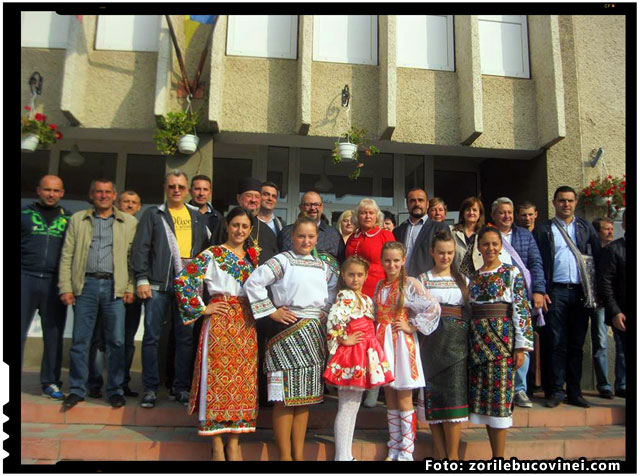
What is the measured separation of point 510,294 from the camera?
3.60 m

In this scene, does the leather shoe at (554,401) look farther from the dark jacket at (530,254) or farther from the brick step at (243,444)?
the dark jacket at (530,254)

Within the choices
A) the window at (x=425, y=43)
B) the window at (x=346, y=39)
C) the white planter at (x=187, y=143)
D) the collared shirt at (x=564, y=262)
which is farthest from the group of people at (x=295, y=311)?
the window at (x=425, y=43)

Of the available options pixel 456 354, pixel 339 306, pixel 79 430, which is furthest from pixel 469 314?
pixel 79 430

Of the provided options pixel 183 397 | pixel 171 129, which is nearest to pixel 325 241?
pixel 183 397

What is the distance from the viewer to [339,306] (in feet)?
11.6

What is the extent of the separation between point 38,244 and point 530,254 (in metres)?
4.72

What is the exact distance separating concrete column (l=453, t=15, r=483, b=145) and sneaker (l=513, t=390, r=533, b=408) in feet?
11.1

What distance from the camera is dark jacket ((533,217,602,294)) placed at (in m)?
4.93

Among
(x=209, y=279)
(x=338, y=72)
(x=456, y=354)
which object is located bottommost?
(x=456, y=354)

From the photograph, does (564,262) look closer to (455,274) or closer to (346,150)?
(455,274)

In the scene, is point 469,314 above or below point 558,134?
below

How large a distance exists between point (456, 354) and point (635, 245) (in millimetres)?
1519

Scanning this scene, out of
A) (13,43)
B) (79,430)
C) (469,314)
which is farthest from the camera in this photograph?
(79,430)

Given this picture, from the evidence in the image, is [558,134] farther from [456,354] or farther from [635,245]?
[456,354]
